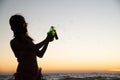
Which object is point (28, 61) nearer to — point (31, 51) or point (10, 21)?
point (31, 51)

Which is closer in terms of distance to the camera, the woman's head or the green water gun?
the woman's head

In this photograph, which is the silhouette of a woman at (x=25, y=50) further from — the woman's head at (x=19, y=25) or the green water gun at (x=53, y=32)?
the green water gun at (x=53, y=32)

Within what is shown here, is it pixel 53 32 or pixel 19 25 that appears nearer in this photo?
pixel 19 25

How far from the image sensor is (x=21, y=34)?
4172mm

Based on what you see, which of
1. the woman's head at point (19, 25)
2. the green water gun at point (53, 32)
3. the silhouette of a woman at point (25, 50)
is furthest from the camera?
the green water gun at point (53, 32)

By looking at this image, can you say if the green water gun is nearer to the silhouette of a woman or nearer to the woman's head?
the silhouette of a woman

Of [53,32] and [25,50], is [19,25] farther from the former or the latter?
[53,32]

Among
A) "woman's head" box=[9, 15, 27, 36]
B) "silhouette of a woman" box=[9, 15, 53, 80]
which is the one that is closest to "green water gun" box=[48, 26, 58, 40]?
"silhouette of a woman" box=[9, 15, 53, 80]

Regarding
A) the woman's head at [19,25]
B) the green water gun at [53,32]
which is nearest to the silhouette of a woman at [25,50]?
the woman's head at [19,25]

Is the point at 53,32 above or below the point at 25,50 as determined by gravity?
above

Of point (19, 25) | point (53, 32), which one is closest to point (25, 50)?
point (19, 25)

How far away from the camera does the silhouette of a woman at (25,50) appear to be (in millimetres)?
4066

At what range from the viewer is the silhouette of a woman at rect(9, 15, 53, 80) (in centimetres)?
407

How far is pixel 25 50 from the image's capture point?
4.12 metres
